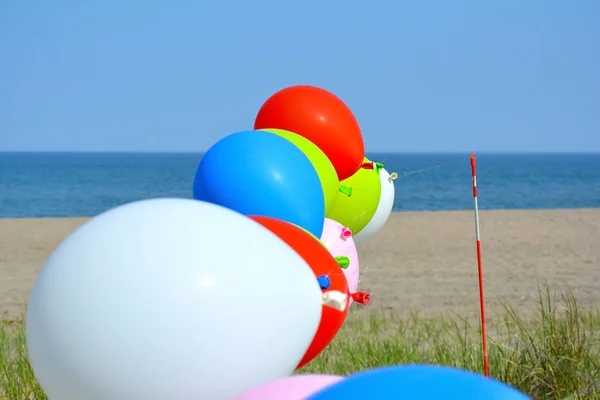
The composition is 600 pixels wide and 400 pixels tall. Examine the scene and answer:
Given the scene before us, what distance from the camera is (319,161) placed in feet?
15.0

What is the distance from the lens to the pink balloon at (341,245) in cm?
462

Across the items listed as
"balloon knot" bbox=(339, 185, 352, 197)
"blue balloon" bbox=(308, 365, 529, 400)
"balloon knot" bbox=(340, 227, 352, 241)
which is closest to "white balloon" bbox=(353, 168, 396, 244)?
"balloon knot" bbox=(339, 185, 352, 197)

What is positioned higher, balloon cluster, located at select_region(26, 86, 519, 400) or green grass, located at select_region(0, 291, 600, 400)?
balloon cluster, located at select_region(26, 86, 519, 400)

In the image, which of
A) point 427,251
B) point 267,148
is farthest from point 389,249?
point 267,148

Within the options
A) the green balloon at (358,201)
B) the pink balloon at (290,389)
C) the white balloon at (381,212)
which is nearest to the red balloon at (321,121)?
the green balloon at (358,201)

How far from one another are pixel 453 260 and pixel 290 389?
11402mm

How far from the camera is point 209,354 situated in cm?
226

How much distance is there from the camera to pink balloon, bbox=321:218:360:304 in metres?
4.62

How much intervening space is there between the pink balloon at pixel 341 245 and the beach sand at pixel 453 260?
168cm

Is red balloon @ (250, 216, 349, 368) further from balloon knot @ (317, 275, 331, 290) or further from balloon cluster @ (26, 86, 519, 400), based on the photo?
balloon cluster @ (26, 86, 519, 400)

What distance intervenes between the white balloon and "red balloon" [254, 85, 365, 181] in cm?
117

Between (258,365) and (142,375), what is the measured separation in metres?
0.34

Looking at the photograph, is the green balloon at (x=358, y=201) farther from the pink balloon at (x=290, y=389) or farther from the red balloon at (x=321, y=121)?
the pink balloon at (x=290, y=389)

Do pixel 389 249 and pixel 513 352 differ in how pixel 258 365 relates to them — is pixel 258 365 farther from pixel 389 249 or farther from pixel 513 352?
pixel 389 249
